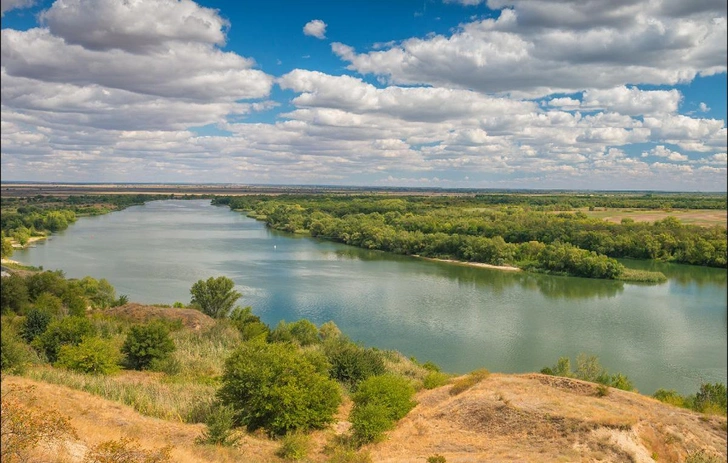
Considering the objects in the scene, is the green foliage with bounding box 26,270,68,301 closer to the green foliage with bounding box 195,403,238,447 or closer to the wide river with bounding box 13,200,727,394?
the wide river with bounding box 13,200,727,394

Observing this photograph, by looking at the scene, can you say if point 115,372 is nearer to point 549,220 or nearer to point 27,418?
point 27,418

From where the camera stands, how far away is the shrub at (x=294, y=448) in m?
Result: 10.3

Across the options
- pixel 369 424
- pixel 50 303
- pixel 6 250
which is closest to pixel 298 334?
pixel 369 424

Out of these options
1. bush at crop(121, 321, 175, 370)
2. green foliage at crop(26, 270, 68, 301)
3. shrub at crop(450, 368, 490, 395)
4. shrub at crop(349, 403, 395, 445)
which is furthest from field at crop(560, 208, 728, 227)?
green foliage at crop(26, 270, 68, 301)

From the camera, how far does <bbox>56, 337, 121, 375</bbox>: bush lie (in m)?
15.2

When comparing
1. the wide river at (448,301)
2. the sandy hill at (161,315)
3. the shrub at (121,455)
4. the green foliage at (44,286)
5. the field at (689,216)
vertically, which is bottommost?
the wide river at (448,301)

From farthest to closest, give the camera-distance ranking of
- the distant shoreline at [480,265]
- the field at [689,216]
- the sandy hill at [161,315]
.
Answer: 1. the distant shoreline at [480,265]
2. the sandy hill at [161,315]
3. the field at [689,216]

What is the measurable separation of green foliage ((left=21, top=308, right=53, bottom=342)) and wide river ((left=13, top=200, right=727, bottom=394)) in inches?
438

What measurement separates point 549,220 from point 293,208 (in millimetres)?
52377

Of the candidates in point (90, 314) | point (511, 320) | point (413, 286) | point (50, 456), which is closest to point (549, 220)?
point (413, 286)

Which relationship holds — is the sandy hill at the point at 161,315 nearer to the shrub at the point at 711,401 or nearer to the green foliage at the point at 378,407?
the green foliage at the point at 378,407

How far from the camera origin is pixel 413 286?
37.7 metres

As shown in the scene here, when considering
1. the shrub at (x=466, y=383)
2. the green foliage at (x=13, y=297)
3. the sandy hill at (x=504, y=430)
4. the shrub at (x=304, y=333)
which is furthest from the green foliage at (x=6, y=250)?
the shrub at (x=466, y=383)

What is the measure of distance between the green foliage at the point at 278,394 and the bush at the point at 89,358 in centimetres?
537
